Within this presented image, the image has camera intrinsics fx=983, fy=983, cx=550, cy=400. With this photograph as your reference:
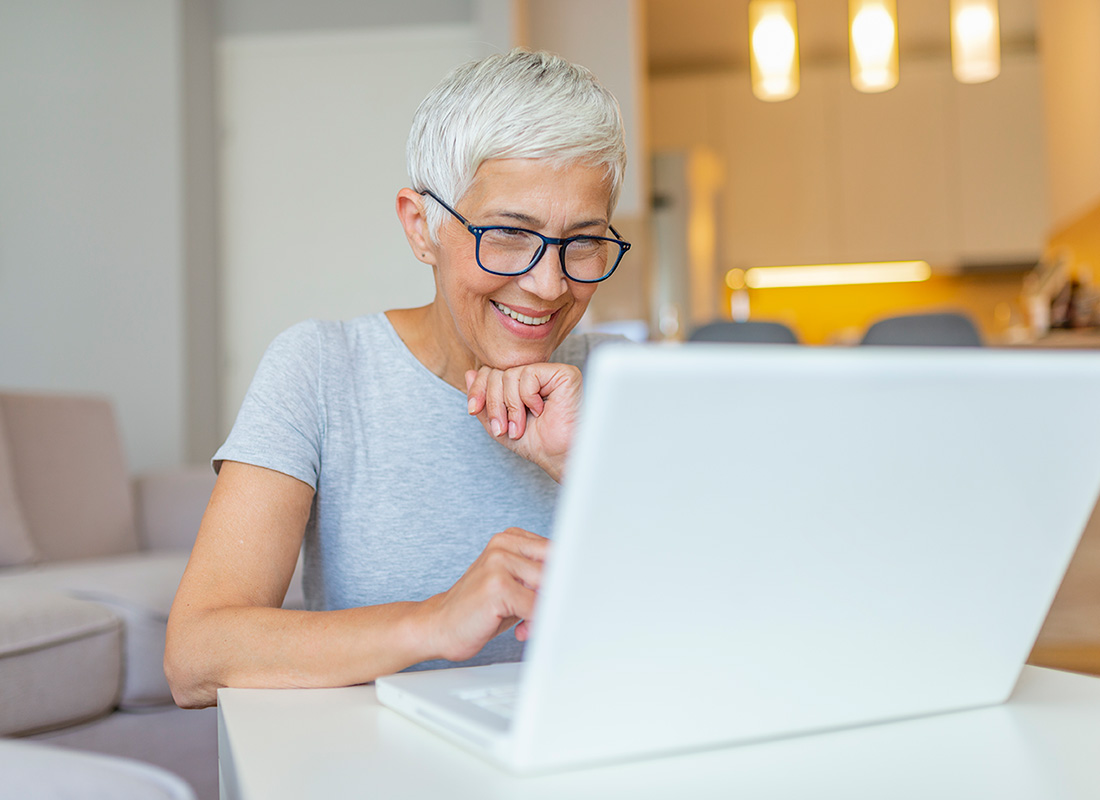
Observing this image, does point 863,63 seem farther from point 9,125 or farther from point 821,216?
point 9,125

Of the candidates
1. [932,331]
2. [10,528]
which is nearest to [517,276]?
[10,528]

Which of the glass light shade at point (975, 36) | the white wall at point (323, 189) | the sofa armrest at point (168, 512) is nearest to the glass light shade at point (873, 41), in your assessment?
the glass light shade at point (975, 36)

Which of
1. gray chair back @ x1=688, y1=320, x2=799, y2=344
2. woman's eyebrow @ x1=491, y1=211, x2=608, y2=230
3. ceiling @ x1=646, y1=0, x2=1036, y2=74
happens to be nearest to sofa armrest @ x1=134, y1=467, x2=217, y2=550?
gray chair back @ x1=688, y1=320, x2=799, y2=344

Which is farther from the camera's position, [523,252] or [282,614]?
[523,252]

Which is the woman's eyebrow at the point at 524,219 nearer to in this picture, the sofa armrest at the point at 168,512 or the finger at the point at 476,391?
the finger at the point at 476,391

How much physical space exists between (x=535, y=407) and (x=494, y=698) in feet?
1.33

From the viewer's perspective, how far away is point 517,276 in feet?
3.24

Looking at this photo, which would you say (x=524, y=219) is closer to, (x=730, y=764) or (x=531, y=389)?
(x=531, y=389)

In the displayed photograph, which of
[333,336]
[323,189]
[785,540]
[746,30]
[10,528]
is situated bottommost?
[10,528]

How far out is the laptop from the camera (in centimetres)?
37

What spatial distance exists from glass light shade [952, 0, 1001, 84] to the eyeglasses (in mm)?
2898

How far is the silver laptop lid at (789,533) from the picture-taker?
371 mm

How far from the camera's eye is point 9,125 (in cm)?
403

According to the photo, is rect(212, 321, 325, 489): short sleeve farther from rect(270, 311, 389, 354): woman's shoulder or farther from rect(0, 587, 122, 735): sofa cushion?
rect(0, 587, 122, 735): sofa cushion
